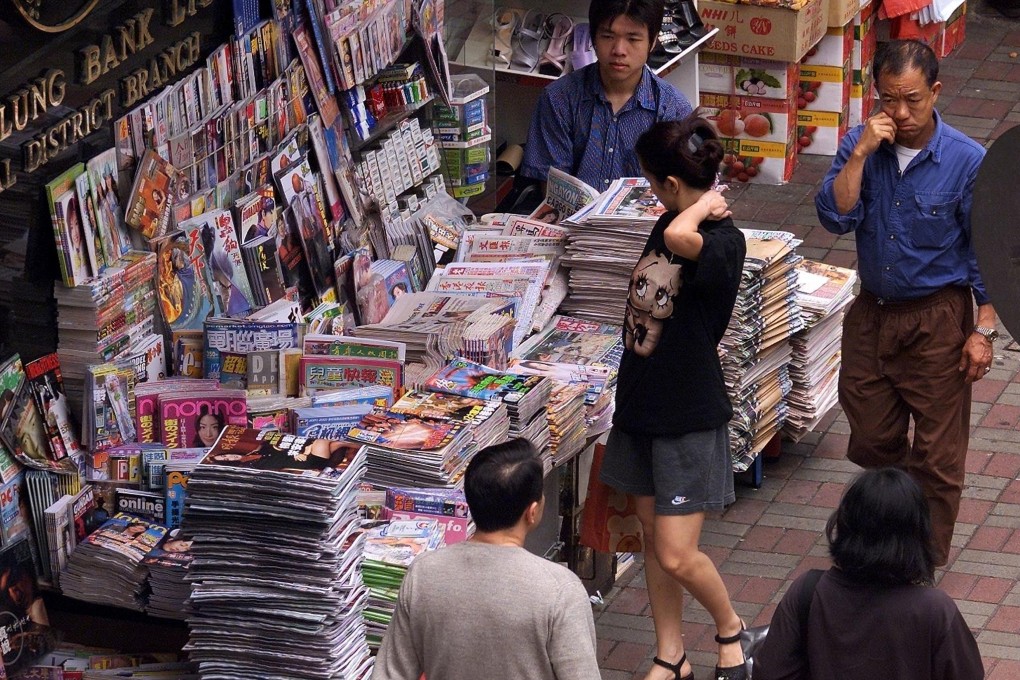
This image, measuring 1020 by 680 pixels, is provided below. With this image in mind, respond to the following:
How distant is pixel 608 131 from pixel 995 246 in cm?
363

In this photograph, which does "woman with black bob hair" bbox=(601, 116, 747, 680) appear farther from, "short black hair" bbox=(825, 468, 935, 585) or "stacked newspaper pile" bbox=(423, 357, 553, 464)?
"short black hair" bbox=(825, 468, 935, 585)

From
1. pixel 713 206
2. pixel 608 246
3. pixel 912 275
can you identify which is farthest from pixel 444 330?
pixel 912 275

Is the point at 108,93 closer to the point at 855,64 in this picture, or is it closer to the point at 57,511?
the point at 57,511

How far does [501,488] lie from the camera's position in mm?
3453

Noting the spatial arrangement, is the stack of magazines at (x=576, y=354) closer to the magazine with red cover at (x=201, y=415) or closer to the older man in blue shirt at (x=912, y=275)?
the older man in blue shirt at (x=912, y=275)

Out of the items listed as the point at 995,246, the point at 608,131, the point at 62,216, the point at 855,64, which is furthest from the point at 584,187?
the point at 855,64

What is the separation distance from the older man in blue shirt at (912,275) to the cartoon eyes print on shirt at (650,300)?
93 cm

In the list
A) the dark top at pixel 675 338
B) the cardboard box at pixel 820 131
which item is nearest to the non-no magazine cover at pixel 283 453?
the dark top at pixel 675 338

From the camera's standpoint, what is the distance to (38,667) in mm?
4539

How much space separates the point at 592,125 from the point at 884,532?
3.36m

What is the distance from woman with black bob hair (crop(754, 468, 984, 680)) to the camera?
331cm

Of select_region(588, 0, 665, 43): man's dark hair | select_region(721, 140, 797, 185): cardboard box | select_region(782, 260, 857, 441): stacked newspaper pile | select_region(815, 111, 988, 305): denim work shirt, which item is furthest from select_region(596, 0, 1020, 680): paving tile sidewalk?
select_region(721, 140, 797, 185): cardboard box

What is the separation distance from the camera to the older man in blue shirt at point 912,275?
5168 mm

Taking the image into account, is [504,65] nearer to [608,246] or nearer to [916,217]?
[608,246]
